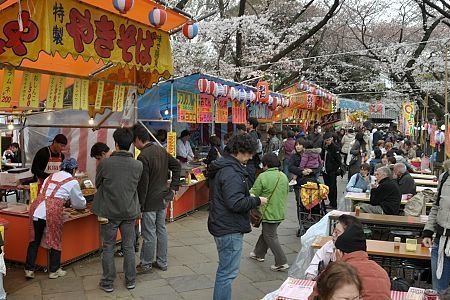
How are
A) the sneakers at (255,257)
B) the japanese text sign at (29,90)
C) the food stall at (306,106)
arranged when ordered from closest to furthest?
the japanese text sign at (29,90)
the sneakers at (255,257)
the food stall at (306,106)

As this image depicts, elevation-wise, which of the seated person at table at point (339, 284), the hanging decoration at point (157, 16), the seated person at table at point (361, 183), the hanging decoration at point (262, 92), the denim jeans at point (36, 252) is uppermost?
the hanging decoration at point (157, 16)

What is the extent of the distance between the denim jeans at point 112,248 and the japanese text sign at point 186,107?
4.63 metres

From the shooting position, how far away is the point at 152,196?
6328mm

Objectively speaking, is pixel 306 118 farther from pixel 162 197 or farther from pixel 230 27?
pixel 162 197

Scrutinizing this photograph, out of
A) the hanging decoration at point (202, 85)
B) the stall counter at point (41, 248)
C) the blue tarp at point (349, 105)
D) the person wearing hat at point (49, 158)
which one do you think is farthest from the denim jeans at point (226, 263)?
the blue tarp at point (349, 105)

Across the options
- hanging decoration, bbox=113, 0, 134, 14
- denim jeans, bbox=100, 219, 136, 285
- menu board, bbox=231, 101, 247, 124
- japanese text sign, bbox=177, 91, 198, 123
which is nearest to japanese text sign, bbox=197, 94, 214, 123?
japanese text sign, bbox=177, 91, 198, 123

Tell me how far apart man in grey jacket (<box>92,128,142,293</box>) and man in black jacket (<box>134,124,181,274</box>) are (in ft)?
1.40

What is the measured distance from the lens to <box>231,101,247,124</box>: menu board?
13411mm

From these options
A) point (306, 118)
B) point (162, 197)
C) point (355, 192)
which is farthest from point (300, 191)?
point (306, 118)

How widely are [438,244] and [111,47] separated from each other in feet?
17.2

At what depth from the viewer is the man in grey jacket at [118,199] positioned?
559 cm

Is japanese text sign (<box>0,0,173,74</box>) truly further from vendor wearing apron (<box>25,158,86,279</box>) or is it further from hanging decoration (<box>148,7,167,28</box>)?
vendor wearing apron (<box>25,158,86,279</box>)

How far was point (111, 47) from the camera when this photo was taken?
20.8ft

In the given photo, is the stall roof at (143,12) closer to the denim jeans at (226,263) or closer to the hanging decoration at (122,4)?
the hanging decoration at (122,4)
